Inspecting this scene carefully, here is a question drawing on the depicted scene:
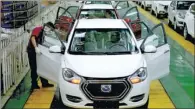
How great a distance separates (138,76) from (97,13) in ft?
17.1

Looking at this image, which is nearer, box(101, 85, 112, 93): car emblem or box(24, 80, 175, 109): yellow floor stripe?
box(101, 85, 112, 93): car emblem

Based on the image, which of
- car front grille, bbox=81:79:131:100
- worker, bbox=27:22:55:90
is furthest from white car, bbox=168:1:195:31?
car front grille, bbox=81:79:131:100

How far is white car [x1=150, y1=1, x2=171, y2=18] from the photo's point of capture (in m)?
16.5

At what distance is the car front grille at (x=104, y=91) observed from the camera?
541 cm

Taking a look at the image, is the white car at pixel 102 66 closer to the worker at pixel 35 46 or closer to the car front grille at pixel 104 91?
the car front grille at pixel 104 91

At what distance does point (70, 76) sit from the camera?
219 inches

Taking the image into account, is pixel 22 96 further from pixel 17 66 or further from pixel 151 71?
pixel 151 71

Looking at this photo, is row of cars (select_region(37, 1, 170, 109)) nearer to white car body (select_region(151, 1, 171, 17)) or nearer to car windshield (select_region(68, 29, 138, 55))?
car windshield (select_region(68, 29, 138, 55))

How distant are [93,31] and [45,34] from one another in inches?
42.3

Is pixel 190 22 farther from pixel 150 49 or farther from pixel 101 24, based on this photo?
pixel 150 49

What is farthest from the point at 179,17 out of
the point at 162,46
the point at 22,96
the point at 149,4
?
the point at 22,96

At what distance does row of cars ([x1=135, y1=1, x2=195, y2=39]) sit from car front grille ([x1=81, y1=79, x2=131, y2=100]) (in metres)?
6.10

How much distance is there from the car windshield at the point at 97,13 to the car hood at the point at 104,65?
4.51 meters

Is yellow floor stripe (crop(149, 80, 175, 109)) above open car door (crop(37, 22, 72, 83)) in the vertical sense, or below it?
below
